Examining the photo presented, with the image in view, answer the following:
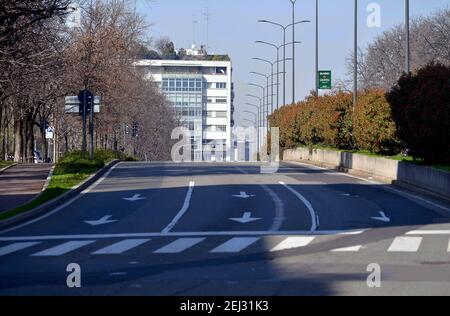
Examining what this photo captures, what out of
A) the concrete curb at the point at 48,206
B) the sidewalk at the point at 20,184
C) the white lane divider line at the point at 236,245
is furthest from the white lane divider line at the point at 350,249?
the sidewalk at the point at 20,184

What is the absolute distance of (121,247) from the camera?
18234 millimetres

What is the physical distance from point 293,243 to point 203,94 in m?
140

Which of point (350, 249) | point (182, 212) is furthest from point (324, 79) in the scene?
point (350, 249)

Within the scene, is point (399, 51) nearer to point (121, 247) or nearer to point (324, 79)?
point (324, 79)

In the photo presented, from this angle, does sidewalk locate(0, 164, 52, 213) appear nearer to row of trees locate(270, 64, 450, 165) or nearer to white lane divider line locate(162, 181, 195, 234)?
white lane divider line locate(162, 181, 195, 234)

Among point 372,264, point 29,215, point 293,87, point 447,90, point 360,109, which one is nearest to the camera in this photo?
point 372,264

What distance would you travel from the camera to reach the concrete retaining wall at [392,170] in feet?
96.9

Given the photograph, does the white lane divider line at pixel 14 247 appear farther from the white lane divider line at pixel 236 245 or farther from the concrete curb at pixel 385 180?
the concrete curb at pixel 385 180

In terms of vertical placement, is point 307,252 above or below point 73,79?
below

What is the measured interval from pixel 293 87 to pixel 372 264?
2364 inches

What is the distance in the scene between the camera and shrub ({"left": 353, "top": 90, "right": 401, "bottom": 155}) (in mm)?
41438

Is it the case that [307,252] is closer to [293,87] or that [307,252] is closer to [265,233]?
[265,233]
